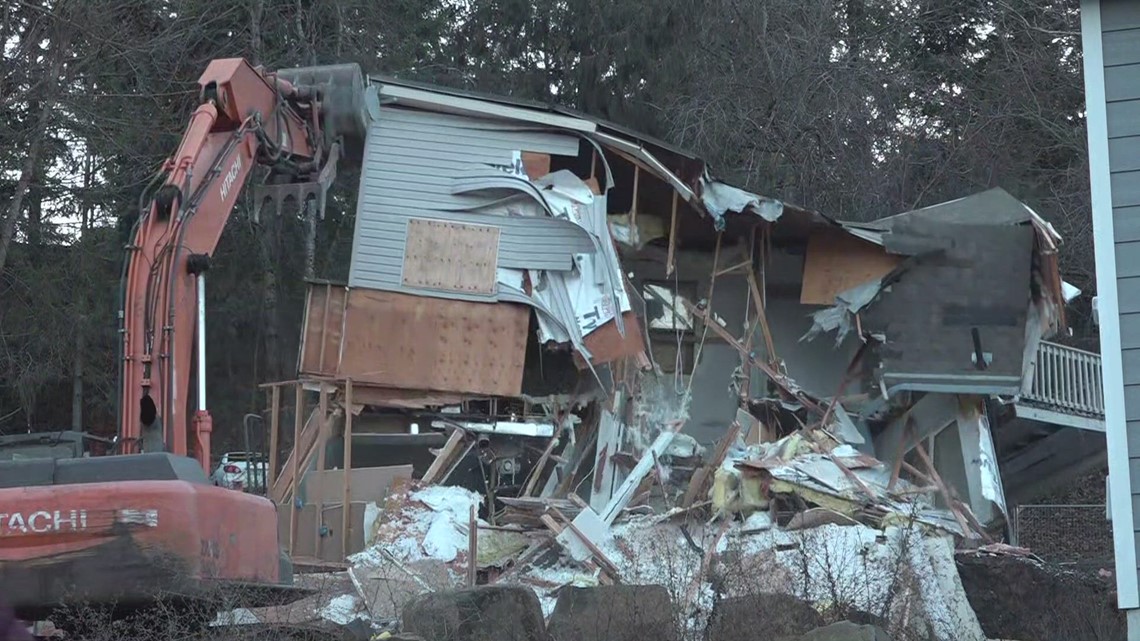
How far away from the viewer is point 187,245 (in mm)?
10398

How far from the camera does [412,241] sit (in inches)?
649

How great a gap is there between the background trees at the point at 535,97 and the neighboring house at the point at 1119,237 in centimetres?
1591

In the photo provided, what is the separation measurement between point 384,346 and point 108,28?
10136 mm

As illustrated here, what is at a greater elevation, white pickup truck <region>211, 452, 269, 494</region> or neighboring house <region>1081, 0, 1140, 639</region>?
neighboring house <region>1081, 0, 1140, 639</region>

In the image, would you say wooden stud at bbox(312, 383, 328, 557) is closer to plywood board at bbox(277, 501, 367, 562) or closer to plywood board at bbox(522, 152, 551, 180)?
plywood board at bbox(277, 501, 367, 562)

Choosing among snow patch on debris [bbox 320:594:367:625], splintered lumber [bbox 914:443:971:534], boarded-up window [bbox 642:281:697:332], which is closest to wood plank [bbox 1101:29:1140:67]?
snow patch on debris [bbox 320:594:367:625]

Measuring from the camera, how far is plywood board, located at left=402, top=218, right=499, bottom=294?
53.8 ft

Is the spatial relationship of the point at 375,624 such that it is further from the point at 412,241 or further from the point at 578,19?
the point at 578,19

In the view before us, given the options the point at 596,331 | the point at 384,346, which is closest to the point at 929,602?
the point at 596,331

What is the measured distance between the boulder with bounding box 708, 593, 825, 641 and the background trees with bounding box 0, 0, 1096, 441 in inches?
591

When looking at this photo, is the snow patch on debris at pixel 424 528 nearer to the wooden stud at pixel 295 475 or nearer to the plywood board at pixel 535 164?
the wooden stud at pixel 295 475

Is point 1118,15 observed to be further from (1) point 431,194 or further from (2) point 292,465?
(2) point 292,465

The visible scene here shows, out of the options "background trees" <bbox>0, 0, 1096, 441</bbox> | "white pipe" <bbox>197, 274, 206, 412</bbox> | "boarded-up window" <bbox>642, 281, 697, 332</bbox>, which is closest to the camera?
"white pipe" <bbox>197, 274, 206, 412</bbox>

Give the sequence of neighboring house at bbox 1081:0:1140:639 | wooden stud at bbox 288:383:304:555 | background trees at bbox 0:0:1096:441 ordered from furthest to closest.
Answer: background trees at bbox 0:0:1096:441, wooden stud at bbox 288:383:304:555, neighboring house at bbox 1081:0:1140:639
